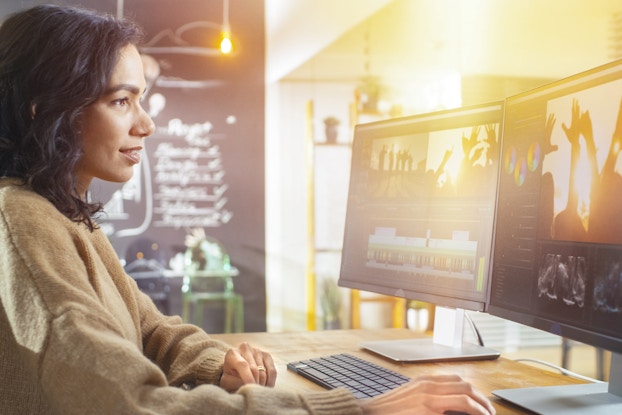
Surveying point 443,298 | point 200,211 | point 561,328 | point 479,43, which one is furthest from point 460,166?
point 479,43

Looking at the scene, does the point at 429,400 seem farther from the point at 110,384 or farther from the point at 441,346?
the point at 441,346

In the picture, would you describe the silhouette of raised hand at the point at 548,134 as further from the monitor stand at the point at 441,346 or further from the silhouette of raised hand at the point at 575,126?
the monitor stand at the point at 441,346

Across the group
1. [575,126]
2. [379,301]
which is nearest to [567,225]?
[575,126]

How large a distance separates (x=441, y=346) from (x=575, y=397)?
470 mm

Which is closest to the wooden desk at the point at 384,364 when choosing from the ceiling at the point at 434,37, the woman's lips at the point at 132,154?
the woman's lips at the point at 132,154

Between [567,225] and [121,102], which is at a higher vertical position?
[121,102]

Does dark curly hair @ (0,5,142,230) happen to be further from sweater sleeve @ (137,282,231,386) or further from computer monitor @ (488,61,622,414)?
computer monitor @ (488,61,622,414)

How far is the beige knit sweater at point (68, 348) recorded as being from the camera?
0.82 metres

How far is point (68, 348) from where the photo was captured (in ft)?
2.72

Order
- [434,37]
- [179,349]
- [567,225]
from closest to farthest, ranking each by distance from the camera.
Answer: [567,225], [179,349], [434,37]

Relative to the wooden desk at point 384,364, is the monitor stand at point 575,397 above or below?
above

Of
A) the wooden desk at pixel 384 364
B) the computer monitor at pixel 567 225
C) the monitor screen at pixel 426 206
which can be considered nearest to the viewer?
the computer monitor at pixel 567 225

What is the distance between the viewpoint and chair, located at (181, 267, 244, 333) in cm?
426

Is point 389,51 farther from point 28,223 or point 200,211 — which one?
point 28,223
